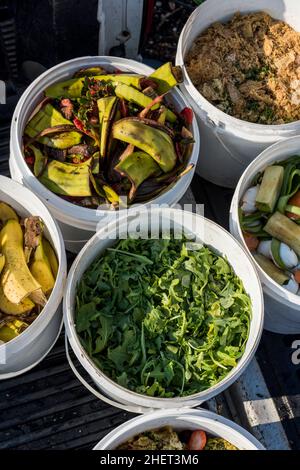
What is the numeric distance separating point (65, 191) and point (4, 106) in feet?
2.49

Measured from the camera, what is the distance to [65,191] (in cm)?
237

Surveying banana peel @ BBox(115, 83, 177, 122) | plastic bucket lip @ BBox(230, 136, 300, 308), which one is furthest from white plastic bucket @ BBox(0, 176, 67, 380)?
plastic bucket lip @ BBox(230, 136, 300, 308)

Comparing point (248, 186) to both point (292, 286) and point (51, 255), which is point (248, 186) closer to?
point (292, 286)

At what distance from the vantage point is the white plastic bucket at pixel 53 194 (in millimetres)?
2328

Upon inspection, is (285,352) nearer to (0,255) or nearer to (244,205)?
(244,205)

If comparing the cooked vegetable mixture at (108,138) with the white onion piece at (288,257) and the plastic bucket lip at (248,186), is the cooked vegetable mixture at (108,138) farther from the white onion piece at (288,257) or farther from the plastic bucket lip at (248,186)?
the white onion piece at (288,257)

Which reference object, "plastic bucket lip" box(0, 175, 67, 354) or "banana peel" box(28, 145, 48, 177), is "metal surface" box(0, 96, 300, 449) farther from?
"banana peel" box(28, 145, 48, 177)

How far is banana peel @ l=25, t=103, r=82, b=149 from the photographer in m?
2.44

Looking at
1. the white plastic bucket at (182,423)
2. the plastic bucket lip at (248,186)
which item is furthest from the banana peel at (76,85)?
the white plastic bucket at (182,423)

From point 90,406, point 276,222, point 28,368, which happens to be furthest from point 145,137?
point 90,406

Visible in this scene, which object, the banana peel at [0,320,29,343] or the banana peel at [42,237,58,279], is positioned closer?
the banana peel at [0,320,29,343]

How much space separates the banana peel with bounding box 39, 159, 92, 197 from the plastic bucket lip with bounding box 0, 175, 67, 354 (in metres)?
0.13

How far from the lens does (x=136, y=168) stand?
2.34m

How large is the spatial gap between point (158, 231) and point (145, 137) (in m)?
0.37
